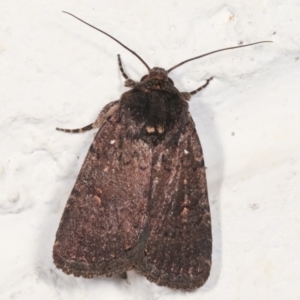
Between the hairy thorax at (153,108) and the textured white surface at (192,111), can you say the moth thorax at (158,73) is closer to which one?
the hairy thorax at (153,108)

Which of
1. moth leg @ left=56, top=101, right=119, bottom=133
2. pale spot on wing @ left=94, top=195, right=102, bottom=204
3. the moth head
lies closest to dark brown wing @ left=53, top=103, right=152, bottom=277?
pale spot on wing @ left=94, top=195, right=102, bottom=204

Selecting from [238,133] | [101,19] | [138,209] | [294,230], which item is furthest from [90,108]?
[294,230]

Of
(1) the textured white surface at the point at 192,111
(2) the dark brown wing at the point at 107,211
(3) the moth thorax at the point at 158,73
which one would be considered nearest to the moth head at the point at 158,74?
(3) the moth thorax at the point at 158,73

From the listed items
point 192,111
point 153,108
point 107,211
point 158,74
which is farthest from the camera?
point 192,111

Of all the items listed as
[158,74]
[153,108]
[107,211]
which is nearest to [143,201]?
[107,211]

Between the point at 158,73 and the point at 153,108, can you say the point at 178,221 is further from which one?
the point at 158,73

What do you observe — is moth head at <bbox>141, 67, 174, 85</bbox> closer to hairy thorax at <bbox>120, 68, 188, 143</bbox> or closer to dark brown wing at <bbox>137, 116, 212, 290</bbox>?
hairy thorax at <bbox>120, 68, 188, 143</bbox>
